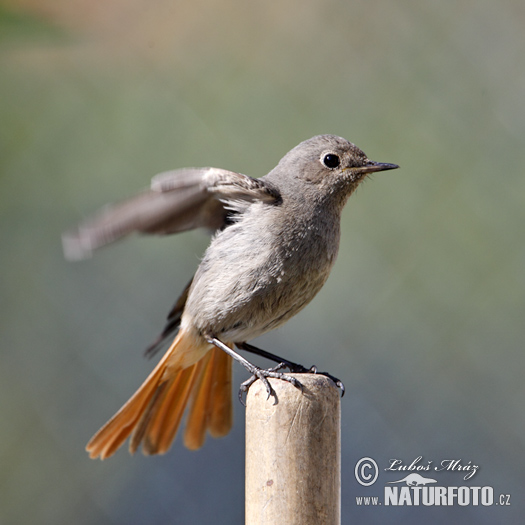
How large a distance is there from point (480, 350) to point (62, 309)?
2419mm

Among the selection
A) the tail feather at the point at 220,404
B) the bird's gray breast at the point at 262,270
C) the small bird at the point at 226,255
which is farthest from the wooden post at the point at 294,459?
the tail feather at the point at 220,404

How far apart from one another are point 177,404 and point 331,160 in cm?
132

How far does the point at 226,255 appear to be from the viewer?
3.04 meters

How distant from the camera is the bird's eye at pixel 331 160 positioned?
3.20m

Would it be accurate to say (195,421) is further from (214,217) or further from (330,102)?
(330,102)

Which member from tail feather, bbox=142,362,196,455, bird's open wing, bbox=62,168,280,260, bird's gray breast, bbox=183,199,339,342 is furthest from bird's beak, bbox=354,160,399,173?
tail feather, bbox=142,362,196,455

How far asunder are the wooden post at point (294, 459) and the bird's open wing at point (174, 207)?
37.4 inches

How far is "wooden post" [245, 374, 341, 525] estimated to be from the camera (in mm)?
2033

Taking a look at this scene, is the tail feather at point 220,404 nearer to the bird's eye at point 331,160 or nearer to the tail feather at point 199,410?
the tail feather at point 199,410

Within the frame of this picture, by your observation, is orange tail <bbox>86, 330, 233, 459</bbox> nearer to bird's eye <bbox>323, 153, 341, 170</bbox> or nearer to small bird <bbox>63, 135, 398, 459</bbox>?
small bird <bbox>63, 135, 398, 459</bbox>

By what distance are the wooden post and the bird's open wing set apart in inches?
37.4

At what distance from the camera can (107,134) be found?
454cm

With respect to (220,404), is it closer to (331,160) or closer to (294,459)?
(331,160)

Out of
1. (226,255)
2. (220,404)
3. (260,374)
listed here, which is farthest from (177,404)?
(260,374)
